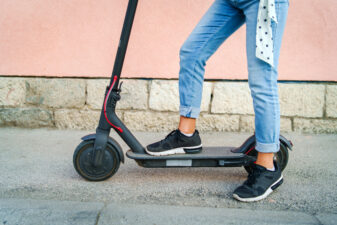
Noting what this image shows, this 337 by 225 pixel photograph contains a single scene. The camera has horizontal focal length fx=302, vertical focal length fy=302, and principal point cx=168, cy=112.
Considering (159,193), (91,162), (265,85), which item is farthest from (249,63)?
(91,162)

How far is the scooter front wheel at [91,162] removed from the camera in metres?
2.17

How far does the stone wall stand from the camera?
3.74 m

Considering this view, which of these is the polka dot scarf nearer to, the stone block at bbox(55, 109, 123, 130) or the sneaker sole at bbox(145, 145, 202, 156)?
the sneaker sole at bbox(145, 145, 202, 156)

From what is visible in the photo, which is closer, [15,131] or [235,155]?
[235,155]

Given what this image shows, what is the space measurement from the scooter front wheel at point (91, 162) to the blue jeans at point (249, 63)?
0.60m

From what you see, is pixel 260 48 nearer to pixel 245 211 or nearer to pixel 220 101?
pixel 245 211

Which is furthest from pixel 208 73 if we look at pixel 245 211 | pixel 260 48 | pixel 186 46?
pixel 245 211

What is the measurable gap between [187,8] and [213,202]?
2577 millimetres

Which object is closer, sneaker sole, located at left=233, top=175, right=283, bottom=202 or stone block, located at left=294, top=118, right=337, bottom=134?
sneaker sole, located at left=233, top=175, right=283, bottom=202

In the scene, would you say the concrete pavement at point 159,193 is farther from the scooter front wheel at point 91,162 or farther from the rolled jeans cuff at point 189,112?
the rolled jeans cuff at point 189,112

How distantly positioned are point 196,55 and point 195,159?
73 cm

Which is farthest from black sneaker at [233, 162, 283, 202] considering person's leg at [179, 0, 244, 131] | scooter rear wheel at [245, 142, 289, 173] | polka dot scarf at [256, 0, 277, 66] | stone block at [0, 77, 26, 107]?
stone block at [0, 77, 26, 107]

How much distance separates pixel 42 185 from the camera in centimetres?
219

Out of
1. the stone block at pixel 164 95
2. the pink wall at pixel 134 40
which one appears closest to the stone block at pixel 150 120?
the stone block at pixel 164 95
